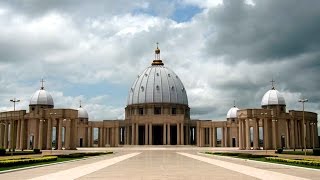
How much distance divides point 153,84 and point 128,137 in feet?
52.5

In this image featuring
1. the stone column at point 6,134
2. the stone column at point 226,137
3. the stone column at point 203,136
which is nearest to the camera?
the stone column at point 6,134

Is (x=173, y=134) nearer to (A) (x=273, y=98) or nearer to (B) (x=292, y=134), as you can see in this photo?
(A) (x=273, y=98)

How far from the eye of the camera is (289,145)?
81062 millimetres

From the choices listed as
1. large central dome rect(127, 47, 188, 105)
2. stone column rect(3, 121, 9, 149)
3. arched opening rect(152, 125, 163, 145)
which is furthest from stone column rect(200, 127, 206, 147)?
stone column rect(3, 121, 9, 149)

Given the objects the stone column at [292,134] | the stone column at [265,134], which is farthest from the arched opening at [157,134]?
the stone column at [265,134]

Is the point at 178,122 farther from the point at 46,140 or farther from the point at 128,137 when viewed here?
the point at 46,140

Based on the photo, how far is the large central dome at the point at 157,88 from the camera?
10338cm

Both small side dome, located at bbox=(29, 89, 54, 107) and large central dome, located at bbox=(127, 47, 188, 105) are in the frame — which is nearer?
small side dome, located at bbox=(29, 89, 54, 107)

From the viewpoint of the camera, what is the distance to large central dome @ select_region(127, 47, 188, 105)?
339 feet

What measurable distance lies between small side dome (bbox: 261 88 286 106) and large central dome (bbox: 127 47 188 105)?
25669 mm

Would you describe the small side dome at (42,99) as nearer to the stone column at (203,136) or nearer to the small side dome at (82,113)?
the small side dome at (82,113)

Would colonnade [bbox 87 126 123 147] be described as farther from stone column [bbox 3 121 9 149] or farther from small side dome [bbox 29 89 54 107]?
stone column [bbox 3 121 9 149]

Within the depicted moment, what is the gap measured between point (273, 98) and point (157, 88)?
31098mm

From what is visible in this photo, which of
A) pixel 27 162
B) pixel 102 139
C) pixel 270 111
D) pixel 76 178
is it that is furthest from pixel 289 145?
pixel 76 178
